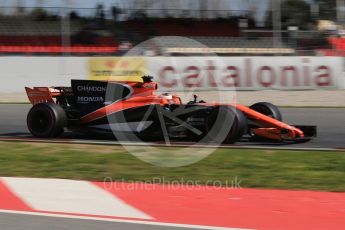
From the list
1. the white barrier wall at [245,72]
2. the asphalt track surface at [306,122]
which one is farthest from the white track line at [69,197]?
the white barrier wall at [245,72]

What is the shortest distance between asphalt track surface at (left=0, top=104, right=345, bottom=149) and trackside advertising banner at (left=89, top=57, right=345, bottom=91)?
15.4 feet

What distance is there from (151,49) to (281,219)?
59.1 ft

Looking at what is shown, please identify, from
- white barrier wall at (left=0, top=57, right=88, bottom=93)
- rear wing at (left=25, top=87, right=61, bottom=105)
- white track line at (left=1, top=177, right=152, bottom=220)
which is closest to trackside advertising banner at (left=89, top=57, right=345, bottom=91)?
white barrier wall at (left=0, top=57, right=88, bottom=93)

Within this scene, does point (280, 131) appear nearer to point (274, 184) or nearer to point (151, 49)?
point (274, 184)

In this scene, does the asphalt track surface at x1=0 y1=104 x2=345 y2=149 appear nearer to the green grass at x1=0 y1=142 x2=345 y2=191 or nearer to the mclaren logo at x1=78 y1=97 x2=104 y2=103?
the mclaren logo at x1=78 y1=97 x2=104 y2=103

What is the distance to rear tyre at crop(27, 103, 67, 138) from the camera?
32.8ft

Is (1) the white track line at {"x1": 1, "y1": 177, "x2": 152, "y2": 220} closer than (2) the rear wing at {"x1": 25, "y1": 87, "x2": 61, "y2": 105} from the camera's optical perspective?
Yes

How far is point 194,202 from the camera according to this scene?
5785mm

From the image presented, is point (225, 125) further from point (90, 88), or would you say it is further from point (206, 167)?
point (90, 88)

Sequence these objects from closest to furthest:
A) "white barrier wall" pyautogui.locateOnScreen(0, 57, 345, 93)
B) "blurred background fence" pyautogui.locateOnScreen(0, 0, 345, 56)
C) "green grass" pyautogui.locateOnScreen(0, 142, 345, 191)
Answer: "green grass" pyautogui.locateOnScreen(0, 142, 345, 191) → "white barrier wall" pyautogui.locateOnScreen(0, 57, 345, 93) → "blurred background fence" pyautogui.locateOnScreen(0, 0, 345, 56)

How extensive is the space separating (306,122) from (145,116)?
4176 mm

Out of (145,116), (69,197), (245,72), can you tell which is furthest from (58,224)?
(245,72)

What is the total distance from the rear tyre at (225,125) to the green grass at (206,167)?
55 cm

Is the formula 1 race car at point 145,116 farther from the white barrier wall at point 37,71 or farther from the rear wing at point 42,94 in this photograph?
the white barrier wall at point 37,71
